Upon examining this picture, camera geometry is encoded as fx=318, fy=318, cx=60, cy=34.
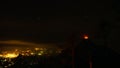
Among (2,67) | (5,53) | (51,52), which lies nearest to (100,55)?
(51,52)

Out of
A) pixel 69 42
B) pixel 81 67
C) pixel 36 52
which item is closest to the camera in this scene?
pixel 69 42

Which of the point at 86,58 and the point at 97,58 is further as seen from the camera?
the point at 97,58

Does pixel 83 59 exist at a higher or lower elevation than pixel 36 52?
lower

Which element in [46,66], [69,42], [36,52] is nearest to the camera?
[69,42]

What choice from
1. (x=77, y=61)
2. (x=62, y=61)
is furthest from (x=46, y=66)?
(x=77, y=61)

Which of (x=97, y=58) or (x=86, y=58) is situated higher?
(x=97, y=58)

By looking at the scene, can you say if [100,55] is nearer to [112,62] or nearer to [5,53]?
[112,62]

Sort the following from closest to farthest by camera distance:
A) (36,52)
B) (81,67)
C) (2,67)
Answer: (81,67)
(2,67)
(36,52)

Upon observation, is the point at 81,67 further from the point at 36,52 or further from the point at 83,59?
the point at 36,52

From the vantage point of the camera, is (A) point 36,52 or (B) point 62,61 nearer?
(B) point 62,61
